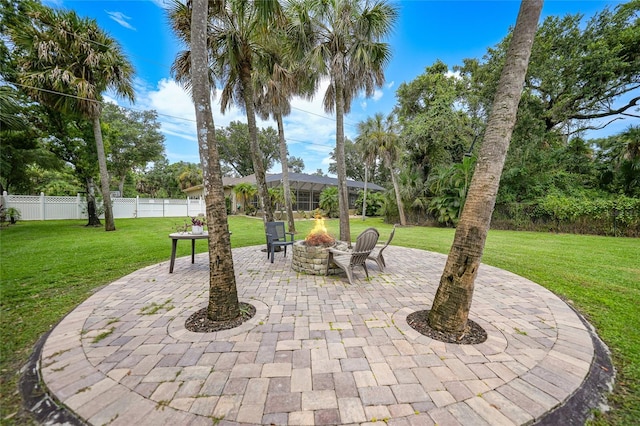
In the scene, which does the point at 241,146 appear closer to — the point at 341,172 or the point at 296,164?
the point at 296,164

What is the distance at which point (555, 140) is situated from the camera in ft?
48.2

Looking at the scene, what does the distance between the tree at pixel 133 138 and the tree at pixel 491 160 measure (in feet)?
90.2

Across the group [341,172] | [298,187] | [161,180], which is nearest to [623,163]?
[341,172]

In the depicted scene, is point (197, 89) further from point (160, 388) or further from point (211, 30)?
point (211, 30)

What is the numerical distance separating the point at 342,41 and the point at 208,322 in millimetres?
7783

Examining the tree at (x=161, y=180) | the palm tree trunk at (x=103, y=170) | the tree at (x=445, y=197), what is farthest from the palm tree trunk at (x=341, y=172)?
the tree at (x=161, y=180)

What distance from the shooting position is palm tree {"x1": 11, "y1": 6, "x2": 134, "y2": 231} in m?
9.23

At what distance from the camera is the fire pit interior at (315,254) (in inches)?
193

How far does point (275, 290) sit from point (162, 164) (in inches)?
1493

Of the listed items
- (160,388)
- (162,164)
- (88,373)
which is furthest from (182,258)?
(162,164)

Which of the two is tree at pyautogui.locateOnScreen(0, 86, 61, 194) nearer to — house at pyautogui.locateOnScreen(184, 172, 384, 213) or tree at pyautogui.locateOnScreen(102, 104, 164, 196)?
tree at pyautogui.locateOnScreen(102, 104, 164, 196)

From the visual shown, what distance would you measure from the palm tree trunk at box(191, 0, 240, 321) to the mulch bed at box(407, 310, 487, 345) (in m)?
2.26

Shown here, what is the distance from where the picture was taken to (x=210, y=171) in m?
2.72

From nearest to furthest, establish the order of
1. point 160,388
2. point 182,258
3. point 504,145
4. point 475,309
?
point 160,388, point 504,145, point 475,309, point 182,258
